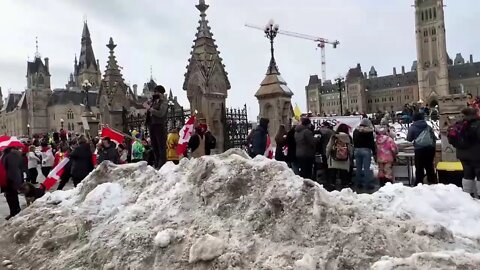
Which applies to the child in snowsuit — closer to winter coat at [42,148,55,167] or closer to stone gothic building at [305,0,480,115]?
winter coat at [42,148,55,167]

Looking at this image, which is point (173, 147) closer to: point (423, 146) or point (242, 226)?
point (423, 146)

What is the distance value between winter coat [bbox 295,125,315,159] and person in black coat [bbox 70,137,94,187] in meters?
4.46

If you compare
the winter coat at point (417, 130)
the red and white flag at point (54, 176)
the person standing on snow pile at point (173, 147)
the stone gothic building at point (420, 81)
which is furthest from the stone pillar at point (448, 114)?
the stone gothic building at point (420, 81)

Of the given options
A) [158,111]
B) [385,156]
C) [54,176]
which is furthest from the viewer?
[54,176]

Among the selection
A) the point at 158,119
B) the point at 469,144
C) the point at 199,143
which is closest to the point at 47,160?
the point at 199,143

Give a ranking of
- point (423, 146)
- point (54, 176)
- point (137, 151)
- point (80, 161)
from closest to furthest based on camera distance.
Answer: point (423, 146), point (80, 161), point (54, 176), point (137, 151)

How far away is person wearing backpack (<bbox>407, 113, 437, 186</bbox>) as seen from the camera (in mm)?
8539

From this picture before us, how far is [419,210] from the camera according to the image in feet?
17.5

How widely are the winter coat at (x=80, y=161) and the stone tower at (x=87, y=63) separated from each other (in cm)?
10639

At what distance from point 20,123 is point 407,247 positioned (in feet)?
371

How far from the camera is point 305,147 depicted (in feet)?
30.6

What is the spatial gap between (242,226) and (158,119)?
429 centimetres

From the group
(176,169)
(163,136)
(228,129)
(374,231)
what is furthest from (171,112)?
(374,231)

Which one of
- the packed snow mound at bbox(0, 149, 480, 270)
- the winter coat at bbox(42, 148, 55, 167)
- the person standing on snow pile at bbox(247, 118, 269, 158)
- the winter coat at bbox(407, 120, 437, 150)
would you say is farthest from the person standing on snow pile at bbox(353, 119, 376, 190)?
the winter coat at bbox(42, 148, 55, 167)
